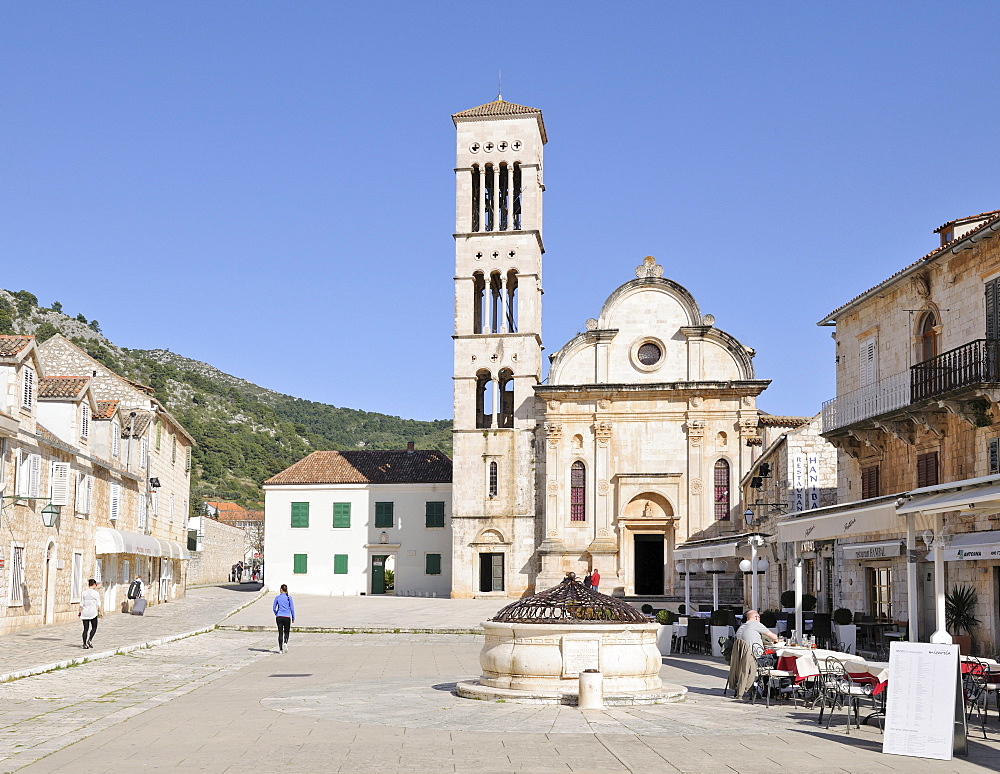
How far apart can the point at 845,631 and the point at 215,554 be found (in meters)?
46.9

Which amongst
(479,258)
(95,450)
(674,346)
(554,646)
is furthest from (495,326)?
(554,646)

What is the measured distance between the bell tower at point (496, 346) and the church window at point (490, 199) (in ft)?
0.17

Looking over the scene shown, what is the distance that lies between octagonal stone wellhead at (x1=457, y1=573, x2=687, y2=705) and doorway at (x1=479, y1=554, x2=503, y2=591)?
32.5 m

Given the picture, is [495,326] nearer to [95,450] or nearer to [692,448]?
[692,448]

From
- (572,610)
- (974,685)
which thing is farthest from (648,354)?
(974,685)

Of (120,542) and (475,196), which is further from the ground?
(475,196)

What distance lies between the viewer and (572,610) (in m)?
15.1

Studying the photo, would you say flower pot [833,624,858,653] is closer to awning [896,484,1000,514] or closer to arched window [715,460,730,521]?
awning [896,484,1000,514]

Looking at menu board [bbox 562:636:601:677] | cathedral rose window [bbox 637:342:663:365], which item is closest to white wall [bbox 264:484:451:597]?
cathedral rose window [bbox 637:342:663:365]

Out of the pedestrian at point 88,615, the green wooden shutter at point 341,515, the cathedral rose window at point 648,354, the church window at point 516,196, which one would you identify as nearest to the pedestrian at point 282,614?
the pedestrian at point 88,615

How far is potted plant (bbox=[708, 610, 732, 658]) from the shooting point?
23281 mm

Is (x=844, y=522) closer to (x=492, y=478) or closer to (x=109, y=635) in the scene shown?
(x=109, y=635)

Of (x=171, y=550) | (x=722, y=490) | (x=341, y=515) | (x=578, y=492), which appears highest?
(x=722, y=490)

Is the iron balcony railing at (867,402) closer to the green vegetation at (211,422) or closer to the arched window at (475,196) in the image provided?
the arched window at (475,196)
